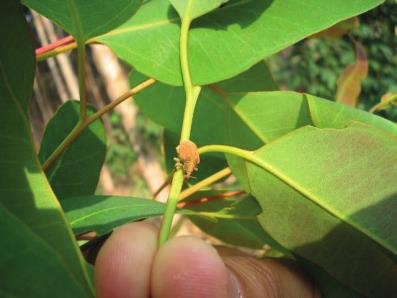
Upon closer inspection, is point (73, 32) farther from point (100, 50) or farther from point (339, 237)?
point (100, 50)

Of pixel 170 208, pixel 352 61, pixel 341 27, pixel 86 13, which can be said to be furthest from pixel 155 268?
pixel 352 61

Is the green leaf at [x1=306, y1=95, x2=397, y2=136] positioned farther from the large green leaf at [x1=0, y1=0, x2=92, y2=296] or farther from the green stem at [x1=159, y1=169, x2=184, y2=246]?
the large green leaf at [x1=0, y1=0, x2=92, y2=296]

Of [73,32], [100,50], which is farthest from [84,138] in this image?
[100,50]

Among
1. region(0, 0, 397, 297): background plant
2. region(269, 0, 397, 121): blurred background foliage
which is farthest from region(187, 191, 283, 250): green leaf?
region(269, 0, 397, 121): blurred background foliage

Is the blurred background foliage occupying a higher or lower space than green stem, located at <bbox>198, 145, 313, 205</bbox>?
lower

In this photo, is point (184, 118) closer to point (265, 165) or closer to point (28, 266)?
point (265, 165)
